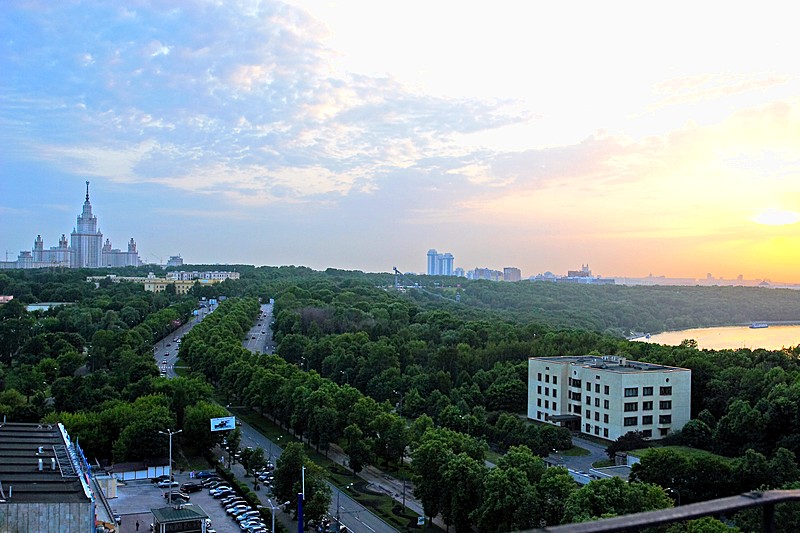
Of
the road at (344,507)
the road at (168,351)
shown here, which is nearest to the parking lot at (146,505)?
the road at (344,507)

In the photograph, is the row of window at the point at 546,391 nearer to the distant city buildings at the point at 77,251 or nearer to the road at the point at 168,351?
the road at the point at 168,351

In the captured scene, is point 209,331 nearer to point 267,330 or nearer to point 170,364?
point 170,364

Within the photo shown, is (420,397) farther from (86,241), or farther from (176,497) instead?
(86,241)

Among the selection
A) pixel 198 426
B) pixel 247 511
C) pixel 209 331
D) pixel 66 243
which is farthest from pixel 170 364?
pixel 66 243

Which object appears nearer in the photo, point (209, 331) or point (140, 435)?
point (140, 435)

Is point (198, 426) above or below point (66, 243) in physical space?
below

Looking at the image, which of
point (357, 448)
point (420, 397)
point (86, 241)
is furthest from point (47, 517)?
point (86, 241)

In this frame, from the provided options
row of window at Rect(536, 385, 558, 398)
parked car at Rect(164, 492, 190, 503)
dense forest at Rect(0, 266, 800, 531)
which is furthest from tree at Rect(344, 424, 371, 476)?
row of window at Rect(536, 385, 558, 398)
